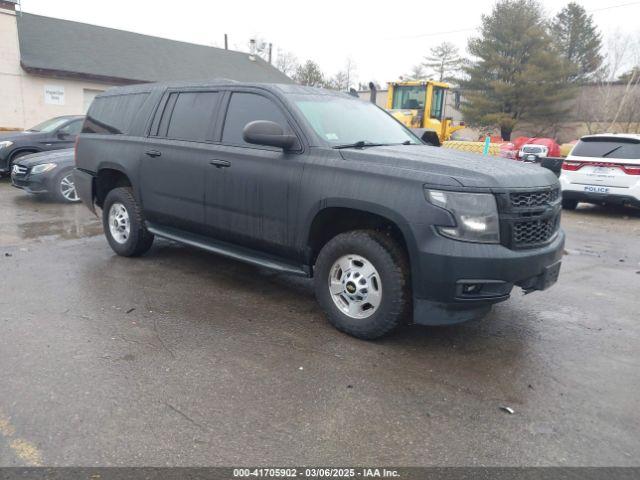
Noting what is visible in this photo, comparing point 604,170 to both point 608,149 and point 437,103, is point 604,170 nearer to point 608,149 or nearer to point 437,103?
point 608,149

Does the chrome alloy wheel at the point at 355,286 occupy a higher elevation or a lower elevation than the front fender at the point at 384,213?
lower

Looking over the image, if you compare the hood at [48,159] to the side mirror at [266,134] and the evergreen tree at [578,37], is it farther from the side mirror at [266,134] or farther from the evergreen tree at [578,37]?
the evergreen tree at [578,37]

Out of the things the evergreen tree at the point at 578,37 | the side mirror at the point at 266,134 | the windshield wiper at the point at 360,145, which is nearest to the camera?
the side mirror at the point at 266,134

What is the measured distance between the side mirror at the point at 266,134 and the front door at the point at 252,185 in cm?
18

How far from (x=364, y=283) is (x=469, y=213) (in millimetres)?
950

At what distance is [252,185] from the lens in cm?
447

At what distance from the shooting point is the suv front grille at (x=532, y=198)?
11.7 feet

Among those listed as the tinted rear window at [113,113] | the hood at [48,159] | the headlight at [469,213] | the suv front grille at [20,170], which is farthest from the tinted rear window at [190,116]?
the suv front grille at [20,170]

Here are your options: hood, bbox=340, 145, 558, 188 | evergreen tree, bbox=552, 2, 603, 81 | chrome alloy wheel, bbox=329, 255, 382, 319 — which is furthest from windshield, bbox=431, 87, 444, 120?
evergreen tree, bbox=552, 2, 603, 81

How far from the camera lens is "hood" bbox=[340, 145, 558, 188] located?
11.4ft

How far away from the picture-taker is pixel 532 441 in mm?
2764

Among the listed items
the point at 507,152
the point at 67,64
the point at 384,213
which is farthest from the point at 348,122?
the point at 67,64

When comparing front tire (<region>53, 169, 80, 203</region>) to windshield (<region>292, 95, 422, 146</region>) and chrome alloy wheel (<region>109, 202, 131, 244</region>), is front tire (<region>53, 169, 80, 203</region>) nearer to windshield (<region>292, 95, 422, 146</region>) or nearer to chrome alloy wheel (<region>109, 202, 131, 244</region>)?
chrome alloy wheel (<region>109, 202, 131, 244</region>)

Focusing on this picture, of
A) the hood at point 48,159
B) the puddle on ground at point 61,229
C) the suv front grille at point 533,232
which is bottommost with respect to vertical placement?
the puddle on ground at point 61,229
